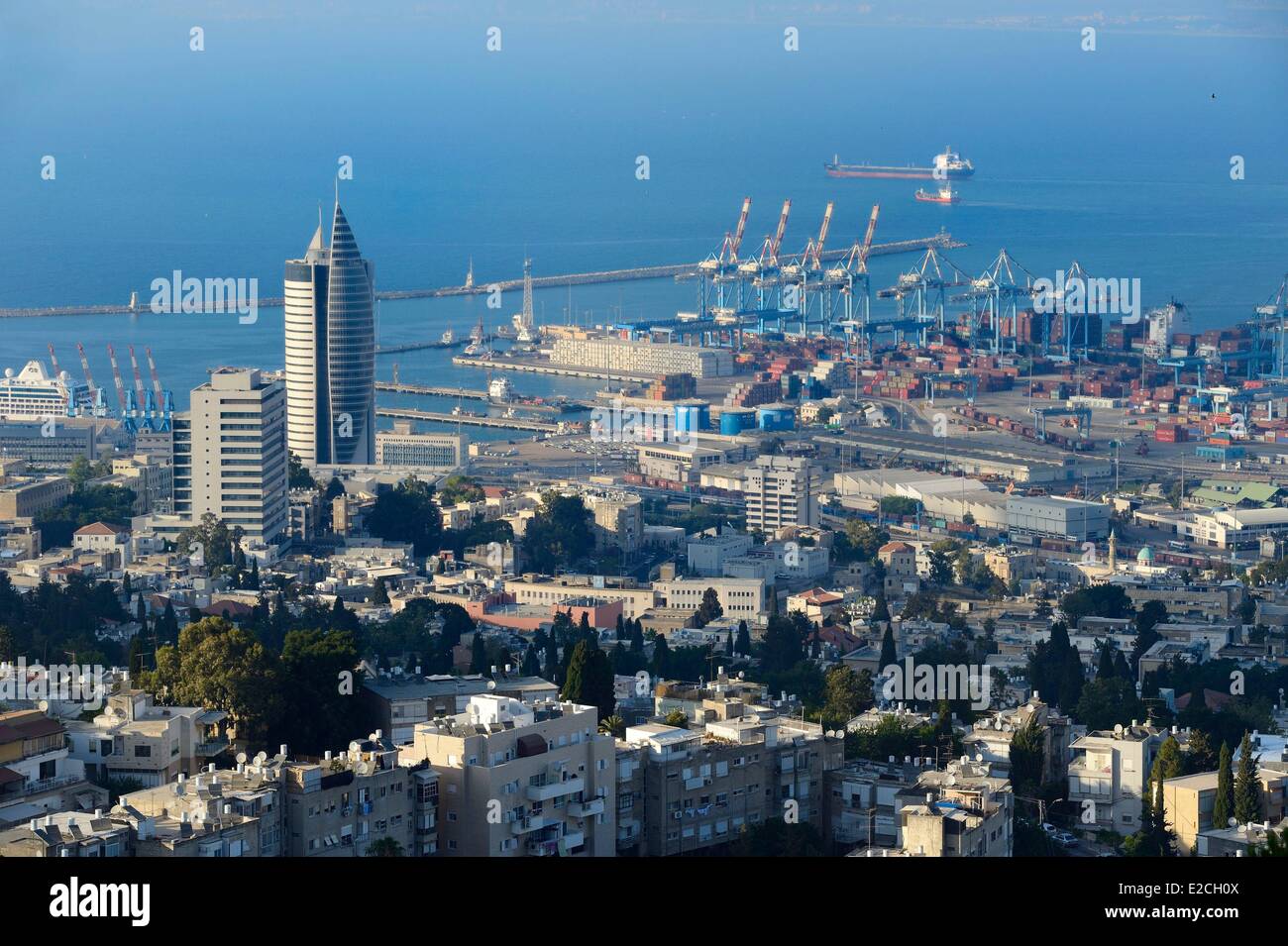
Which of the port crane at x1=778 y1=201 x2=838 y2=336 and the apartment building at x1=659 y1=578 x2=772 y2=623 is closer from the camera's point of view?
the apartment building at x1=659 y1=578 x2=772 y2=623

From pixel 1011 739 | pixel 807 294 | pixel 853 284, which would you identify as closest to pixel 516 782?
pixel 1011 739

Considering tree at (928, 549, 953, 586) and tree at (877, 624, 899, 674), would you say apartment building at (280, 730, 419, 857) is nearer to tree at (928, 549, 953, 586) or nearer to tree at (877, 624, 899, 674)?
tree at (877, 624, 899, 674)

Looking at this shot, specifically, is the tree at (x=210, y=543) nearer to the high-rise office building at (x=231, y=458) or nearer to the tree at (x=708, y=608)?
the high-rise office building at (x=231, y=458)

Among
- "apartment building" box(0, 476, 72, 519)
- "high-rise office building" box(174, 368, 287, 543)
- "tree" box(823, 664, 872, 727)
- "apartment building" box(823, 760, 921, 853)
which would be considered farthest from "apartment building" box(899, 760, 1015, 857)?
"apartment building" box(0, 476, 72, 519)

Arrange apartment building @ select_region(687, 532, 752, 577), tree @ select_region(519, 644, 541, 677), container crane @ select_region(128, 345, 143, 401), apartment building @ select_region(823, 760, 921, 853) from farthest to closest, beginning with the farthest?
container crane @ select_region(128, 345, 143, 401) < apartment building @ select_region(687, 532, 752, 577) < tree @ select_region(519, 644, 541, 677) < apartment building @ select_region(823, 760, 921, 853)

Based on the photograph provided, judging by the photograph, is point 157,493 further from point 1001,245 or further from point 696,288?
point 1001,245
